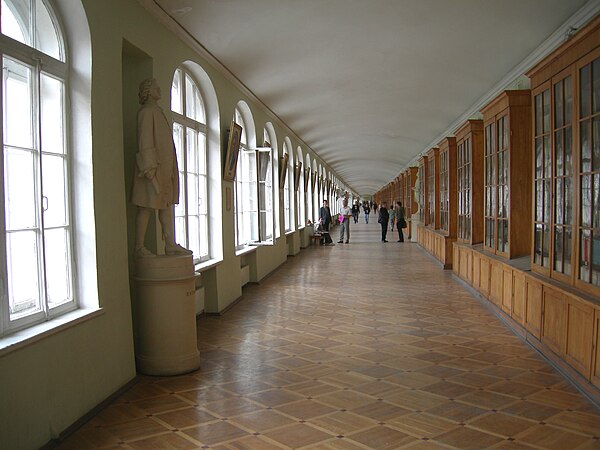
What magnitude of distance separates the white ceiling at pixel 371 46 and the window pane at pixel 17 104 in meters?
2.19

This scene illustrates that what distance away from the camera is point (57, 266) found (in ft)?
13.5

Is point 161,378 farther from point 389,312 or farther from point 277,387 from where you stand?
point 389,312

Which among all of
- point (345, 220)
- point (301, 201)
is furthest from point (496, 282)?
point (345, 220)

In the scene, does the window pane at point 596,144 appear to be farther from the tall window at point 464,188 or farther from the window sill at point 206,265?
the tall window at point 464,188

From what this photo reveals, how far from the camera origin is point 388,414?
402 cm

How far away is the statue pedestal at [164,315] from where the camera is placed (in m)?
4.91

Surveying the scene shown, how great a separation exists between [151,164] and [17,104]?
4.21ft

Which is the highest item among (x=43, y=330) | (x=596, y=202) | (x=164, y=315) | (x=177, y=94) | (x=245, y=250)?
(x=177, y=94)

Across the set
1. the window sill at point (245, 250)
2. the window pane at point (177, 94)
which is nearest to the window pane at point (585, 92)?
the window pane at point (177, 94)

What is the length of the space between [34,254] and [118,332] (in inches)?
46.8

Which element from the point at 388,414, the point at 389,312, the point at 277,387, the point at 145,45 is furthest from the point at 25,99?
the point at 389,312

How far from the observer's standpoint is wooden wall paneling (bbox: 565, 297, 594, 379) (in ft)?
14.0

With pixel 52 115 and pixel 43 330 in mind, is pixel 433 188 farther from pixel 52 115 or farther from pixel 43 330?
pixel 43 330

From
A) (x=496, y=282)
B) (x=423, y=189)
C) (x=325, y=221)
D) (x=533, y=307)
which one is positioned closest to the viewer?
(x=533, y=307)
